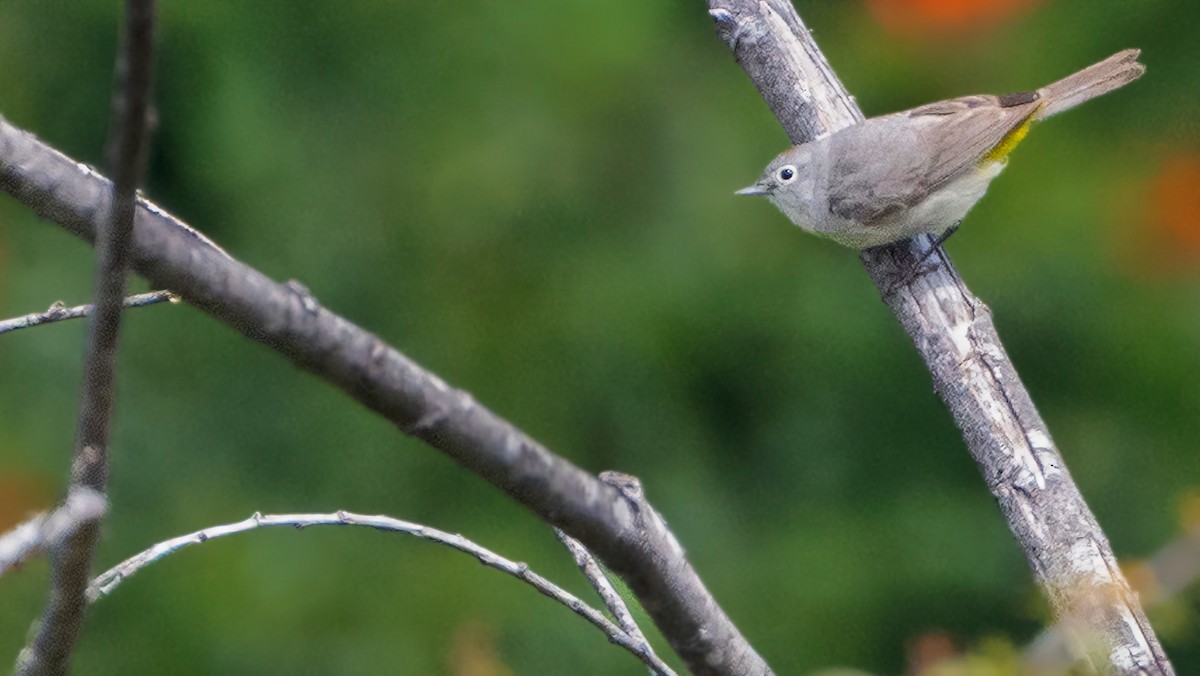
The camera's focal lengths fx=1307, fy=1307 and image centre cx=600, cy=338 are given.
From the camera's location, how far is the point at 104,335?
879mm

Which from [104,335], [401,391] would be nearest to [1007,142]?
Result: [401,391]

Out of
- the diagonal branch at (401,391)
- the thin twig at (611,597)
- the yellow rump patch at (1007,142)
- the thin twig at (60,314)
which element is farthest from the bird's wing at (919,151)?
the diagonal branch at (401,391)

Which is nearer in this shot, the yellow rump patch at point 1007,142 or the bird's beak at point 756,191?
the yellow rump patch at point 1007,142

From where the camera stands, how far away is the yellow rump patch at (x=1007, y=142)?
3742 millimetres

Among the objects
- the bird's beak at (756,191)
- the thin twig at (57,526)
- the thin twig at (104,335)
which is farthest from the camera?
the bird's beak at (756,191)

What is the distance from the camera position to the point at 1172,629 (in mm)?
961

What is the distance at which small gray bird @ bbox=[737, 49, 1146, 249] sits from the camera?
3549 mm

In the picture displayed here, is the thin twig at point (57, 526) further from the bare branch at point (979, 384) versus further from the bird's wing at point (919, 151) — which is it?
the bird's wing at point (919, 151)

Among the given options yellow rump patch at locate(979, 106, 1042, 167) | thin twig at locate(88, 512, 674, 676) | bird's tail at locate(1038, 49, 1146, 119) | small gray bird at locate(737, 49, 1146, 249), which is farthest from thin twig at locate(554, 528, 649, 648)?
bird's tail at locate(1038, 49, 1146, 119)

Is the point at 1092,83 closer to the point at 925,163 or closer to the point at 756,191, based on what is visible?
the point at 925,163

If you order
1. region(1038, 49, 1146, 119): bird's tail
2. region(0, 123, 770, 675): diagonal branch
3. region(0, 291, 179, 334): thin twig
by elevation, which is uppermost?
region(1038, 49, 1146, 119): bird's tail

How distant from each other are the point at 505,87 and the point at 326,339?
419 centimetres

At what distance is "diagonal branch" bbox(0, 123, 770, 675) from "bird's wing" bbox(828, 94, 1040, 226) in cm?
253

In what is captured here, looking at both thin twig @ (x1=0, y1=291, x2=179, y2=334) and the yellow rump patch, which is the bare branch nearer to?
the yellow rump patch
